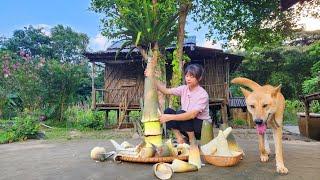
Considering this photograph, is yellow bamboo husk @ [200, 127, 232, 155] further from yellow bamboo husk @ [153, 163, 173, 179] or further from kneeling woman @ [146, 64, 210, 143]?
yellow bamboo husk @ [153, 163, 173, 179]

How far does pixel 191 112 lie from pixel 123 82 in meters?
14.1

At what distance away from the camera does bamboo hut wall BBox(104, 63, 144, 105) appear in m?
17.5

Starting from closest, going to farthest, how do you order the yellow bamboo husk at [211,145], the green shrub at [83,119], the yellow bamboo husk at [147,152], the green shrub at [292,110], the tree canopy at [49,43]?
the yellow bamboo husk at [211,145] → the yellow bamboo husk at [147,152] → the green shrub at [83,119] → the green shrub at [292,110] → the tree canopy at [49,43]

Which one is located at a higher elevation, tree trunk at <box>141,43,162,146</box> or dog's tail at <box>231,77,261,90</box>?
dog's tail at <box>231,77,261,90</box>

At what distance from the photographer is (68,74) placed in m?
17.2

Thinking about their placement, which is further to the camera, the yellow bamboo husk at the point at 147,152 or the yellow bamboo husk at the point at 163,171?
the yellow bamboo husk at the point at 147,152

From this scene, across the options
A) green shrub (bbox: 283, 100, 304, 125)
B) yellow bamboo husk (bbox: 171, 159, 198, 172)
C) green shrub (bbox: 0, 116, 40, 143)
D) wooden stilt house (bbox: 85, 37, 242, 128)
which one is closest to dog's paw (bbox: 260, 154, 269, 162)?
yellow bamboo husk (bbox: 171, 159, 198, 172)

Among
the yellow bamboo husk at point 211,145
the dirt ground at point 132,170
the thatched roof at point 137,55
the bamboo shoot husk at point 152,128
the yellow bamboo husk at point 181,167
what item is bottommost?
the dirt ground at point 132,170

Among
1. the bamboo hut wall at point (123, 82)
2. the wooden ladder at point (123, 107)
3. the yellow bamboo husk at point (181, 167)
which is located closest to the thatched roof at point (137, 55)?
the bamboo hut wall at point (123, 82)

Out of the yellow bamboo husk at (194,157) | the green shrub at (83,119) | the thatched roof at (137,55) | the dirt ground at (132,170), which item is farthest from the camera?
the thatched roof at (137,55)

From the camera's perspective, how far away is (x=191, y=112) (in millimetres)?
4066

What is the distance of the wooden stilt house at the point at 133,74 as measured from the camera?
54.3 ft

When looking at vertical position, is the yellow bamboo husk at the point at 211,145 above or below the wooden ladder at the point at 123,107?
below

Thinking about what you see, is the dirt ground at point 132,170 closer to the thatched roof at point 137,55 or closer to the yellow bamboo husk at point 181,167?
the yellow bamboo husk at point 181,167
